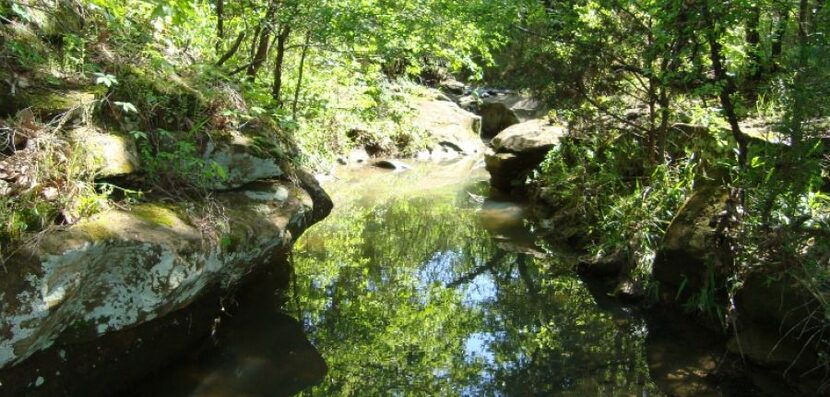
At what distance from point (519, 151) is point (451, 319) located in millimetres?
6452

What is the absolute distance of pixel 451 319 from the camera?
671cm

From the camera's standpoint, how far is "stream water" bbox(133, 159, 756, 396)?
521cm

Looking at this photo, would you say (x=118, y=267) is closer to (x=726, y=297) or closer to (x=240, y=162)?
(x=240, y=162)

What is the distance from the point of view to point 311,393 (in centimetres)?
500

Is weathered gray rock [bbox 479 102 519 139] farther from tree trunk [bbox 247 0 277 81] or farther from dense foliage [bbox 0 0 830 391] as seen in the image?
tree trunk [bbox 247 0 277 81]

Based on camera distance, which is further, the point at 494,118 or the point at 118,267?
the point at 494,118

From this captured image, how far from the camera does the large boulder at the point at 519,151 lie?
1206cm

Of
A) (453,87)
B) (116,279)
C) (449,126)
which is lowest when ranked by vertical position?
(449,126)

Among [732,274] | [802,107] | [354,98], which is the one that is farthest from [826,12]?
[354,98]

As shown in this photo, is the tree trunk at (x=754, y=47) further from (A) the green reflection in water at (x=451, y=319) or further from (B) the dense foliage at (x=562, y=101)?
(A) the green reflection in water at (x=451, y=319)

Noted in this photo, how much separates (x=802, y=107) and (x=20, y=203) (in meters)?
5.87

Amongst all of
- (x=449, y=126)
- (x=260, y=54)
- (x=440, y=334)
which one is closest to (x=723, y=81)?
(x=440, y=334)

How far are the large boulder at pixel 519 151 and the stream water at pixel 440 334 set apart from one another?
2.67 m

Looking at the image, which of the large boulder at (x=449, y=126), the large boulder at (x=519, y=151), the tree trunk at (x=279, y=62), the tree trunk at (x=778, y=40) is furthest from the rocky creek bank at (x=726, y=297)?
the large boulder at (x=449, y=126)
